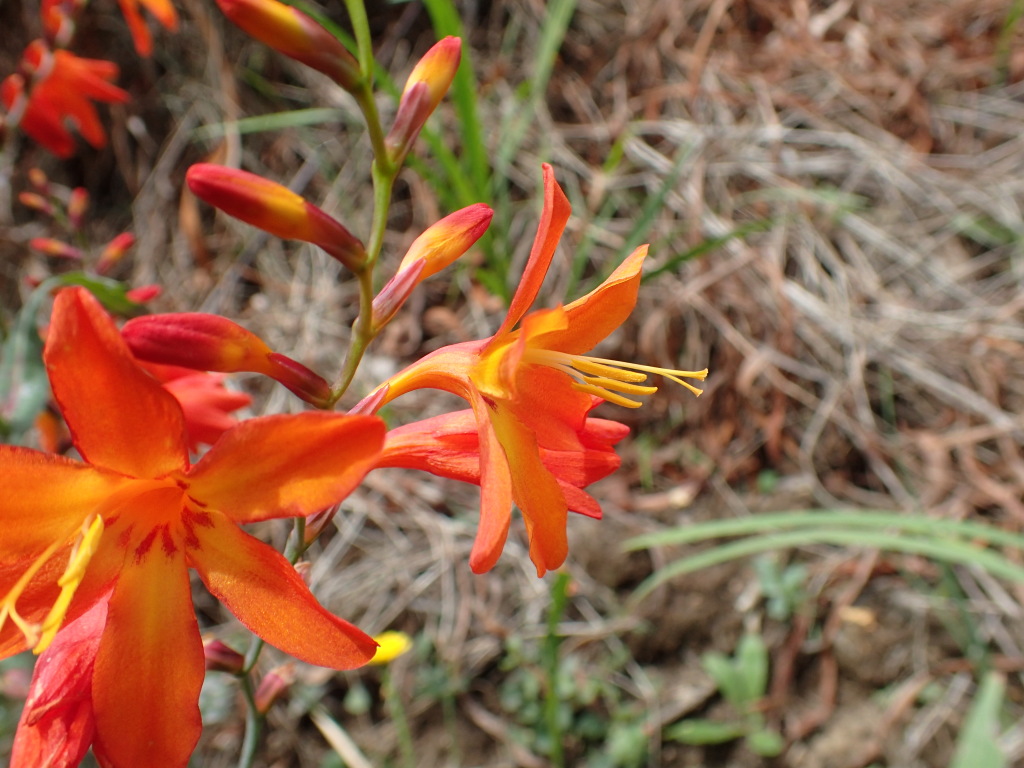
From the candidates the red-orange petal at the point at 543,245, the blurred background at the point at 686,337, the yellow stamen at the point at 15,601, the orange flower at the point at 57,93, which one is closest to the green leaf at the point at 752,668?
the blurred background at the point at 686,337

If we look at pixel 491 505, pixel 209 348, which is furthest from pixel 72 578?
pixel 491 505

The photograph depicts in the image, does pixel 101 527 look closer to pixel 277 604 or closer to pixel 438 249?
pixel 277 604

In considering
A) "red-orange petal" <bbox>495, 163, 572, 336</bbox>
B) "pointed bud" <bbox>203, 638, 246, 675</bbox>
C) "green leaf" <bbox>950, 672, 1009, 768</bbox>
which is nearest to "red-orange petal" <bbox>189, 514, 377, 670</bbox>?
"pointed bud" <bbox>203, 638, 246, 675</bbox>

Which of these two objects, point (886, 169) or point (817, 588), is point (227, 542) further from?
point (886, 169)

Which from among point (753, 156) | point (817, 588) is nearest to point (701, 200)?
point (753, 156)

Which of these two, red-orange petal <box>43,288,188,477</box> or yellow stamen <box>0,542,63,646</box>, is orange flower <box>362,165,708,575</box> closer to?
red-orange petal <box>43,288,188,477</box>

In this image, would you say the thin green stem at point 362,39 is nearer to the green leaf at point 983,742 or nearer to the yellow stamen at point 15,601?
the yellow stamen at point 15,601
